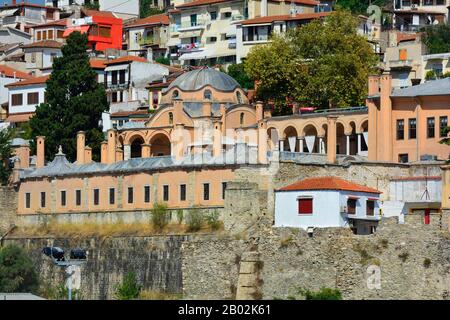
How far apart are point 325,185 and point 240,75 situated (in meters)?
34.9

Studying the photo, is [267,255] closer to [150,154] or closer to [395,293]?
[395,293]

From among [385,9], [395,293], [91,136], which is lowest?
[395,293]

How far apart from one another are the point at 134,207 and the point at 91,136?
541 inches

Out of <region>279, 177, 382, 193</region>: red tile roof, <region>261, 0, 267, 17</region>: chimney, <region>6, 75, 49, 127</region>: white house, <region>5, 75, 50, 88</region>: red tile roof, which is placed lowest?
<region>279, 177, 382, 193</region>: red tile roof

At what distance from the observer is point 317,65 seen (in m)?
92.4

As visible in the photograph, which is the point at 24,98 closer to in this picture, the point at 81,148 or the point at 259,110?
the point at 81,148

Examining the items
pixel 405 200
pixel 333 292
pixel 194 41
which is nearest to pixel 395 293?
pixel 333 292

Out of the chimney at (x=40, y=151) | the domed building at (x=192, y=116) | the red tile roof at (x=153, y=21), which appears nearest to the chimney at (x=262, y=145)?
the domed building at (x=192, y=116)

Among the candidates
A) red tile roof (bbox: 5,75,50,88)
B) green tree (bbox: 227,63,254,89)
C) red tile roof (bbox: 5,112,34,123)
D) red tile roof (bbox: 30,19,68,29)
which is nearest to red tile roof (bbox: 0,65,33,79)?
red tile roof (bbox: 5,75,50,88)

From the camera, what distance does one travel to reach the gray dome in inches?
3551

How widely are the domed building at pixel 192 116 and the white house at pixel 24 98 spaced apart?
21441 mm

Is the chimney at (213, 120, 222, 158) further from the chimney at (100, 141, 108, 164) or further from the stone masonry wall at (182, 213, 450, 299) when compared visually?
the stone masonry wall at (182, 213, 450, 299)

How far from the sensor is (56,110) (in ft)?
310

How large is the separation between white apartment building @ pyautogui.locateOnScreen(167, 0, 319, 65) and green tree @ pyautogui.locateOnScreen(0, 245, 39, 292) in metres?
38.6
